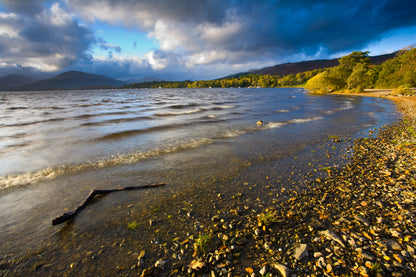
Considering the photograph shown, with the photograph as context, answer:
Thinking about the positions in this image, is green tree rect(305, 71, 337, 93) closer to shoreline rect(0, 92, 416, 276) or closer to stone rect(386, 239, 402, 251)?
shoreline rect(0, 92, 416, 276)

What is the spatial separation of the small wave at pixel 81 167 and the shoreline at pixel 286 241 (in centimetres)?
672

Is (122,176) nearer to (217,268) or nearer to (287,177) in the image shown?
(217,268)

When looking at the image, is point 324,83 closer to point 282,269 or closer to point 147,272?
point 282,269

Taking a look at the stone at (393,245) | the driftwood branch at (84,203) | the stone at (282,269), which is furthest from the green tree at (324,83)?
the stone at (282,269)

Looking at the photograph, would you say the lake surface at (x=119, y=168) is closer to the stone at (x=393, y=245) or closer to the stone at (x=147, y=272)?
the stone at (x=147, y=272)

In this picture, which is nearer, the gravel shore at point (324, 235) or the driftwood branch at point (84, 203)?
the gravel shore at point (324, 235)

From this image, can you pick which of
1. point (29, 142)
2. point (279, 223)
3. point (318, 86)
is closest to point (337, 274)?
point (279, 223)

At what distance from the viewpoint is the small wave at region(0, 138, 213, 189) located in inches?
402

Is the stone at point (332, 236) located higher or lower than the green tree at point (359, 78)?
lower

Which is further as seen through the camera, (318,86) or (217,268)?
(318,86)

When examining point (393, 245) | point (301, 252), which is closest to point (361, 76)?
point (393, 245)

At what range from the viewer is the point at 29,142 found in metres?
18.3

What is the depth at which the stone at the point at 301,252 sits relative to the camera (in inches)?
185

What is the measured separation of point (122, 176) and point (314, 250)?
31.9 feet
